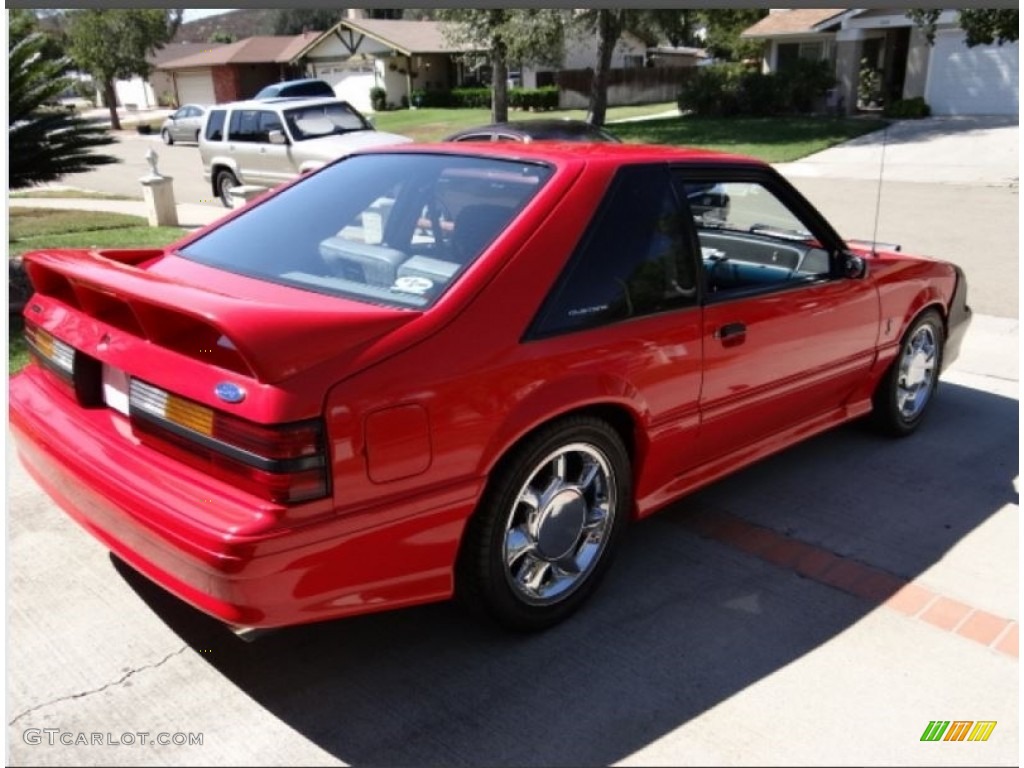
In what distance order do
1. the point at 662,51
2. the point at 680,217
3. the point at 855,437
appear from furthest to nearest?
1. the point at 662,51
2. the point at 855,437
3. the point at 680,217

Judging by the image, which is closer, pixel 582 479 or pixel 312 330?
pixel 312 330

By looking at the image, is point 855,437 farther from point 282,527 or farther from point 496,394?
point 282,527

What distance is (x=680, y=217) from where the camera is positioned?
135 inches

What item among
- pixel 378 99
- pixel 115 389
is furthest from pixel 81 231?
pixel 378 99

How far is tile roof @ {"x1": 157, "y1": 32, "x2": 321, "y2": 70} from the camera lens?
54125 millimetres

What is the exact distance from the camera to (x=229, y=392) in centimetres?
240

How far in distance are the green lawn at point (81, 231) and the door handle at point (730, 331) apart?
8506 mm

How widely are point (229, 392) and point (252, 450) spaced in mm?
169

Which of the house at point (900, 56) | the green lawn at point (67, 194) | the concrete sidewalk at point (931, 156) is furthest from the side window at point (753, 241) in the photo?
the house at point (900, 56)

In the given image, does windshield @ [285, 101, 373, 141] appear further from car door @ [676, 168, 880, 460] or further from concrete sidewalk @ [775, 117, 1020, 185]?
car door @ [676, 168, 880, 460]

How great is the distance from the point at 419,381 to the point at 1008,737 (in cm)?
Result: 206

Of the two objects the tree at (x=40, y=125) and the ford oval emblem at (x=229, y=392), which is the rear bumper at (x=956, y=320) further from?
the tree at (x=40, y=125)

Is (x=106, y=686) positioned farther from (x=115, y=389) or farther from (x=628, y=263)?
(x=628, y=263)

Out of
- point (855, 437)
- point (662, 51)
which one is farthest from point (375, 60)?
point (855, 437)
